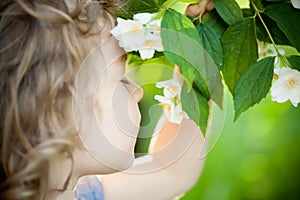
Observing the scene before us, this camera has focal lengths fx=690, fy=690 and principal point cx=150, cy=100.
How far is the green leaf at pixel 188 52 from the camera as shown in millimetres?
798

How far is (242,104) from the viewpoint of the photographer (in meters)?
0.84

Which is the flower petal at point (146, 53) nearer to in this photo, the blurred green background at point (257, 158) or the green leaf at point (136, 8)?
the green leaf at point (136, 8)

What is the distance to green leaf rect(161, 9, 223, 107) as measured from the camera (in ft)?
2.62

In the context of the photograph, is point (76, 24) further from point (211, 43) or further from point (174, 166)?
point (174, 166)

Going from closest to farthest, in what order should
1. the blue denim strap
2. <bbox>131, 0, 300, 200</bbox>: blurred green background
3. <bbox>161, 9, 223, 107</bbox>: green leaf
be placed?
<bbox>161, 9, 223, 107</bbox>: green leaf < the blue denim strap < <bbox>131, 0, 300, 200</bbox>: blurred green background

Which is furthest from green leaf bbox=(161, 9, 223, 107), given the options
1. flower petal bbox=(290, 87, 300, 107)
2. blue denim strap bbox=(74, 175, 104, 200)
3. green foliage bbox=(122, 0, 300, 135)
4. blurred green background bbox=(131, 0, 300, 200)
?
blurred green background bbox=(131, 0, 300, 200)

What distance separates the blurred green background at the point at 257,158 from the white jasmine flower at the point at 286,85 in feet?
2.62

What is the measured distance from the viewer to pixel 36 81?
891 millimetres

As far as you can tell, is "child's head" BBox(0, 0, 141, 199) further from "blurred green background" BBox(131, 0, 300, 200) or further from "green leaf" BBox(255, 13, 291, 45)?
"blurred green background" BBox(131, 0, 300, 200)

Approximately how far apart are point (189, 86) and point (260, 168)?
102cm

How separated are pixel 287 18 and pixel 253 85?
9 centimetres

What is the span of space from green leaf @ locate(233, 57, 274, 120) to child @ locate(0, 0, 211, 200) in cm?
18

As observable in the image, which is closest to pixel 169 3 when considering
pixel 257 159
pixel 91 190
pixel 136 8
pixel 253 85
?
pixel 136 8

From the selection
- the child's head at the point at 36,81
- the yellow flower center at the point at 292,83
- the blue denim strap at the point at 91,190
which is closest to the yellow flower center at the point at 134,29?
the child's head at the point at 36,81
